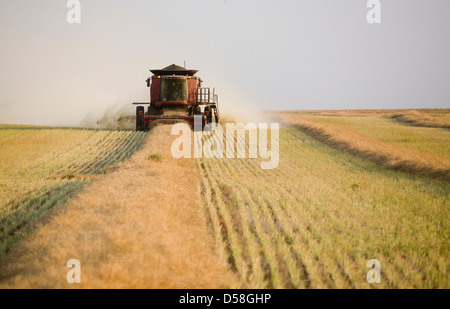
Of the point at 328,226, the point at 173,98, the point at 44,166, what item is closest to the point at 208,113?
the point at 173,98

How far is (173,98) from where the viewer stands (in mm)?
18953

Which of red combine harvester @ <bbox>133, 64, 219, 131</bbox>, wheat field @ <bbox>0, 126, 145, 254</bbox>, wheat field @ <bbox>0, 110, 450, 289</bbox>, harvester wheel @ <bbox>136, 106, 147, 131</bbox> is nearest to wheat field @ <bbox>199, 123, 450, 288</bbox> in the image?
wheat field @ <bbox>0, 110, 450, 289</bbox>

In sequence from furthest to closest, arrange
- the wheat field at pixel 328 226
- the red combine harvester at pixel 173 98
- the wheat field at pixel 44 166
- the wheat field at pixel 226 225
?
the red combine harvester at pixel 173 98 < the wheat field at pixel 44 166 < the wheat field at pixel 328 226 < the wheat field at pixel 226 225

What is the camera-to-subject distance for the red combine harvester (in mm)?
18828

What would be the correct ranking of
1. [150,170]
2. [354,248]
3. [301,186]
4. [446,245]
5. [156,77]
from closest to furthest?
[354,248]
[446,245]
[150,170]
[301,186]
[156,77]

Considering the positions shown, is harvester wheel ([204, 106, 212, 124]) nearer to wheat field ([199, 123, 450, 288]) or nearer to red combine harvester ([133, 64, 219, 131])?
red combine harvester ([133, 64, 219, 131])

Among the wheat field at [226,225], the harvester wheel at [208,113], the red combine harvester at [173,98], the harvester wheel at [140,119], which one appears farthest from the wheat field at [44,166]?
the harvester wheel at [208,113]

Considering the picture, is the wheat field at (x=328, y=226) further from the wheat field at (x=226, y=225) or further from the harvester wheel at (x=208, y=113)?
the harvester wheel at (x=208, y=113)

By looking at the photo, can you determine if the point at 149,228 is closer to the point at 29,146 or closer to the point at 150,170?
the point at 150,170

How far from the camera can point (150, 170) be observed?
25.3 ft

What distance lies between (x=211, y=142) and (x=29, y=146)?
855 cm

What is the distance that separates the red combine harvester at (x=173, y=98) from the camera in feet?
61.8

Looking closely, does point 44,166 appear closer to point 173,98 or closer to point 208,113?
point 173,98
